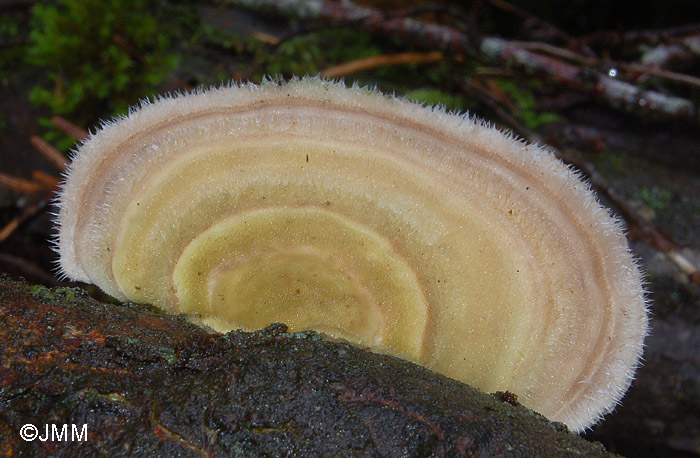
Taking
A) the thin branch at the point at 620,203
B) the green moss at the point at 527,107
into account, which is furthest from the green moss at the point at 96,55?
the green moss at the point at 527,107

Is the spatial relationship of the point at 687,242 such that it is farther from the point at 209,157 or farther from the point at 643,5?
the point at 209,157

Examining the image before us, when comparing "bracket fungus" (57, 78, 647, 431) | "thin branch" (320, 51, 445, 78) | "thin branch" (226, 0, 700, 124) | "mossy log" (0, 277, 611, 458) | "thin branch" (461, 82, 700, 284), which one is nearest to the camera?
"mossy log" (0, 277, 611, 458)

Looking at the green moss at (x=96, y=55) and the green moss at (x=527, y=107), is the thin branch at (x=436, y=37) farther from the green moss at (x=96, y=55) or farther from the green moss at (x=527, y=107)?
the green moss at (x=96, y=55)

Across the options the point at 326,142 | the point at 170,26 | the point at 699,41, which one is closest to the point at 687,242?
the point at 699,41

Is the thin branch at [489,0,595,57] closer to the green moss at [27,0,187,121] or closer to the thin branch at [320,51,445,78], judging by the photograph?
the thin branch at [320,51,445,78]

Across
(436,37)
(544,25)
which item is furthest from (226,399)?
(544,25)

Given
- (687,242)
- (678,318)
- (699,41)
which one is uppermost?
(699,41)

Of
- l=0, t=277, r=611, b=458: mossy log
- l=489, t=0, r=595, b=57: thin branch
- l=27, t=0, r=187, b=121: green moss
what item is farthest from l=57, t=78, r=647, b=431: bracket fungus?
l=489, t=0, r=595, b=57: thin branch
